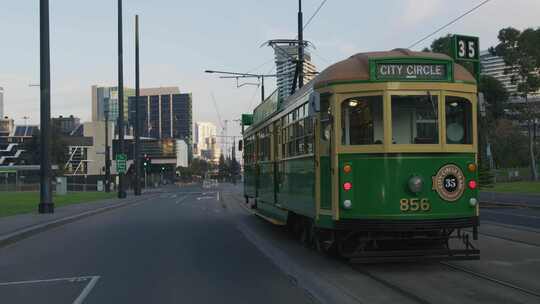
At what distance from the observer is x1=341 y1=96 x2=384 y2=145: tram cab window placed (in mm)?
10094

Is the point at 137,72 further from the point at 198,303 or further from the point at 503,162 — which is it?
the point at 503,162

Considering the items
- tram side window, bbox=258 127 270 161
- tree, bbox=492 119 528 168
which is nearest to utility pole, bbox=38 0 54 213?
tram side window, bbox=258 127 270 161

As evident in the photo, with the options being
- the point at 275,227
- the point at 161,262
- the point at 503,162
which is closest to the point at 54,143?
the point at 503,162

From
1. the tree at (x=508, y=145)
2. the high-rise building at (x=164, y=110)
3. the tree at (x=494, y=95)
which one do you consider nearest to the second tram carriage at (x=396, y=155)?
the tree at (x=494, y=95)

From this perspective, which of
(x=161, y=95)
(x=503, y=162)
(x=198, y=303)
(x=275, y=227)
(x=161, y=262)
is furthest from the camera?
(x=161, y=95)

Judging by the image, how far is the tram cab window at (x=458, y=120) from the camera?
1017 centimetres

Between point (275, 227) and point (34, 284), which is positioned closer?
point (34, 284)

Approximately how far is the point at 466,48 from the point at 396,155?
5.02 meters

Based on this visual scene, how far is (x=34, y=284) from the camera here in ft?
33.7

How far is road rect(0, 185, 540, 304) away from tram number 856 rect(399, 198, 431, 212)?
97cm

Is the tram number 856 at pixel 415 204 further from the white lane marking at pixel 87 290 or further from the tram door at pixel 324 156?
the white lane marking at pixel 87 290

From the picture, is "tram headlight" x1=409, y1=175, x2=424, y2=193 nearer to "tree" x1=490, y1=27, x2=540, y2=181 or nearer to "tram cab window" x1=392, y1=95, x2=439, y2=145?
Answer: "tram cab window" x1=392, y1=95, x2=439, y2=145

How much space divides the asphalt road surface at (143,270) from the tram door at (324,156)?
4.43ft

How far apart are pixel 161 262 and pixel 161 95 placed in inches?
3949
